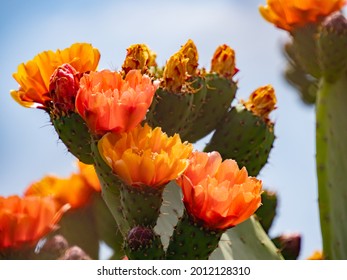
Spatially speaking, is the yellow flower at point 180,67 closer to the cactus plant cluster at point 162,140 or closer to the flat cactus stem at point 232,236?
the cactus plant cluster at point 162,140

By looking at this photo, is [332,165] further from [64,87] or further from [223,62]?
[64,87]

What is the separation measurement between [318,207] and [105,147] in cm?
101

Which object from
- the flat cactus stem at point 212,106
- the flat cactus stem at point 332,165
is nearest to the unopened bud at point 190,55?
the flat cactus stem at point 212,106

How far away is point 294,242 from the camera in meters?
2.31

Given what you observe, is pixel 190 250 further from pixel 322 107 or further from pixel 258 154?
pixel 322 107

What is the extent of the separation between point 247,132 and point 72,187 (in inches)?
25.3

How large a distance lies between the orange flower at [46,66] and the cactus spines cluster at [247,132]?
0.49 m

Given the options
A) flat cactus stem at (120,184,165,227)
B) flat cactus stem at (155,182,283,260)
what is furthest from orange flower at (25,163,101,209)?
flat cactus stem at (120,184,165,227)

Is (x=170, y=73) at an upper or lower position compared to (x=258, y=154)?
upper

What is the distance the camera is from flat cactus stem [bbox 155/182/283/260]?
5.33 feet

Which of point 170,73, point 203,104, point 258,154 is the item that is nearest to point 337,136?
point 258,154

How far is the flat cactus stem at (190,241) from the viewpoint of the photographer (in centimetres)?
141

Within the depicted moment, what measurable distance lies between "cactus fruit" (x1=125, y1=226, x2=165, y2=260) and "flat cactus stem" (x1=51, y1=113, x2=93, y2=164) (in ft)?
0.70

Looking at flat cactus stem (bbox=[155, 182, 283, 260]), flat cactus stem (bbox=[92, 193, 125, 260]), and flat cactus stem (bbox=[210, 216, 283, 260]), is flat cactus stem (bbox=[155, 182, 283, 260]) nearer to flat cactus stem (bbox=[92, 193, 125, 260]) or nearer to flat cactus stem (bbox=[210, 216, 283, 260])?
flat cactus stem (bbox=[210, 216, 283, 260])
